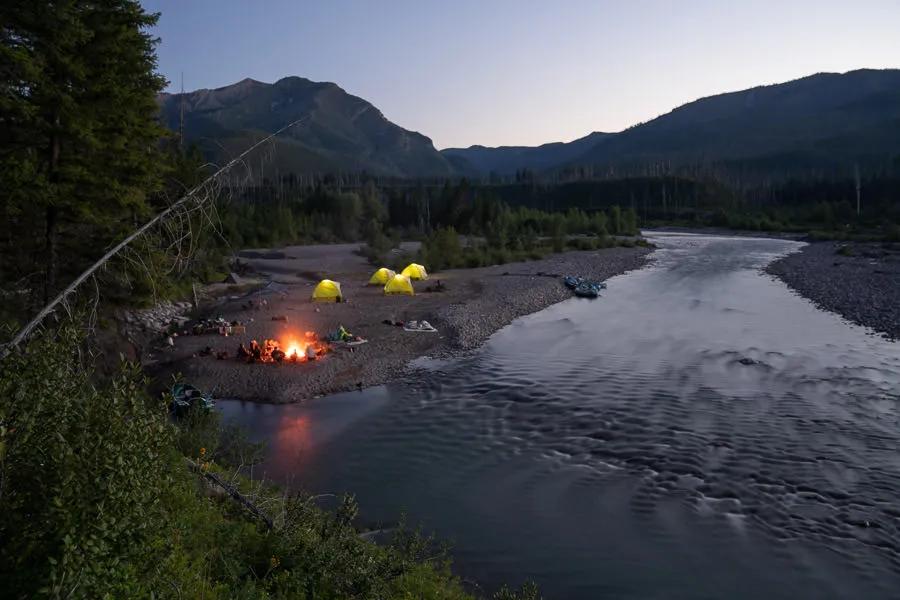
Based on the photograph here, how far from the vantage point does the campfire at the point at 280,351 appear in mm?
21188

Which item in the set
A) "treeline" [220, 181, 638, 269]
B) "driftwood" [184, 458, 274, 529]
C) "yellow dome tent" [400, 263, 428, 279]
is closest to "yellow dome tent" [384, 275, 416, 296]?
"yellow dome tent" [400, 263, 428, 279]

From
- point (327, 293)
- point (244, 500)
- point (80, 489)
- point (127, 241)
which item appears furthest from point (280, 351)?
point (127, 241)

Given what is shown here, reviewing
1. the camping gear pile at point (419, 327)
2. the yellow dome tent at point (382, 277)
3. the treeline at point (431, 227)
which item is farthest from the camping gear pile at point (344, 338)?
the treeline at point (431, 227)

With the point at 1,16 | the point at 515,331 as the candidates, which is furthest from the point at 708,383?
the point at 1,16

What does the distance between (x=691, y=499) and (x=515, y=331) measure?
16.6m

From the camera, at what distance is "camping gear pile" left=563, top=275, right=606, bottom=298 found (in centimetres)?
3928

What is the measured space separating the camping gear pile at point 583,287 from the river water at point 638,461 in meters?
14.0

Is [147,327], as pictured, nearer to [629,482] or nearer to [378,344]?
[378,344]

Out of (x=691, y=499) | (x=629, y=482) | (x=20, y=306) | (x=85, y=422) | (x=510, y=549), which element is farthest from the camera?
(x=20, y=306)

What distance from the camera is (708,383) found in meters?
19.4

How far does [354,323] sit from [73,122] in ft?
47.8

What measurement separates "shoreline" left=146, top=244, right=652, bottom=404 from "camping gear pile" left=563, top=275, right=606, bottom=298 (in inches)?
26.8

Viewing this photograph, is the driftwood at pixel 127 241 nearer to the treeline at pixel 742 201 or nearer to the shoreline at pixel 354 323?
the shoreline at pixel 354 323

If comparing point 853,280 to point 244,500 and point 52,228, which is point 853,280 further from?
point 52,228
